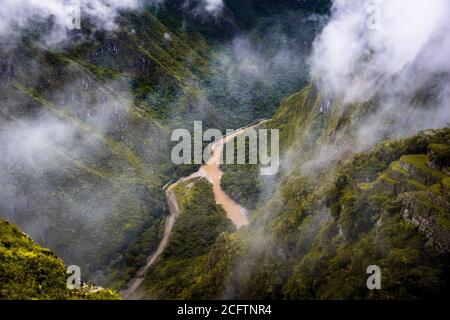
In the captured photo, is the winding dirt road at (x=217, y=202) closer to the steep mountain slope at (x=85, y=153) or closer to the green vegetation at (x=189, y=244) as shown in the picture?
the green vegetation at (x=189, y=244)

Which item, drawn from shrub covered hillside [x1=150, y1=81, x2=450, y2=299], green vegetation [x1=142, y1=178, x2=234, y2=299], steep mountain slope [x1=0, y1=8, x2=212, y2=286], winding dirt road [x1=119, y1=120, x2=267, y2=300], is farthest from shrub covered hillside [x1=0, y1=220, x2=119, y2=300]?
steep mountain slope [x1=0, y1=8, x2=212, y2=286]

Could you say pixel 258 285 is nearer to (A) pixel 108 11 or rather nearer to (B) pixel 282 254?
(B) pixel 282 254

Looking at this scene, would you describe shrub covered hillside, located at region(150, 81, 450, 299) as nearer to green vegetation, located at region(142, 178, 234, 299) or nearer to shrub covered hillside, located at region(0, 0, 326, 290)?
green vegetation, located at region(142, 178, 234, 299)

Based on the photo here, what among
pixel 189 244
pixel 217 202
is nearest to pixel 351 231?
pixel 189 244

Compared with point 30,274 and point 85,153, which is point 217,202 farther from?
point 30,274

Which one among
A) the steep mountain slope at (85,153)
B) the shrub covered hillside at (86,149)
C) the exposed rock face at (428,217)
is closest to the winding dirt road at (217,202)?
the shrub covered hillside at (86,149)

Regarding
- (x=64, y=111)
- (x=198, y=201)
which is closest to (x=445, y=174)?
(x=198, y=201)

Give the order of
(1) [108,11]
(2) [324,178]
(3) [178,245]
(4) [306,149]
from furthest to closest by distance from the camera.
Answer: (1) [108,11]
(4) [306,149]
(3) [178,245]
(2) [324,178]
